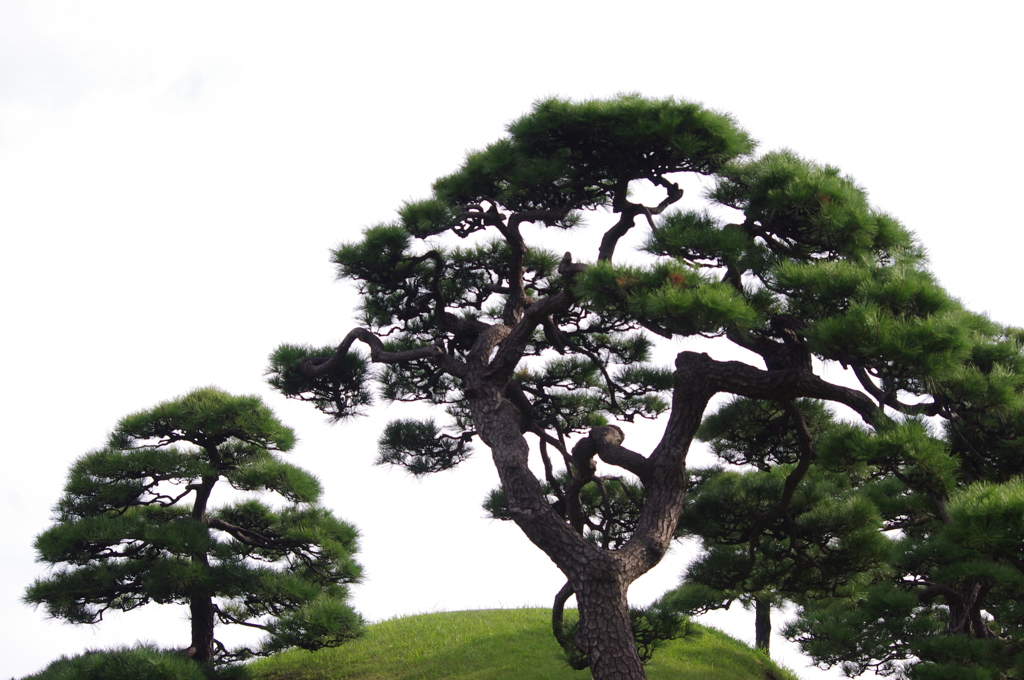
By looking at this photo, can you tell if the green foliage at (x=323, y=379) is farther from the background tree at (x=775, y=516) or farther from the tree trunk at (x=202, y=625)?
the background tree at (x=775, y=516)

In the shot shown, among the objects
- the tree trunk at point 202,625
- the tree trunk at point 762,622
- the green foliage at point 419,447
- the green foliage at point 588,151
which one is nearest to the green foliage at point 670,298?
the green foliage at point 588,151

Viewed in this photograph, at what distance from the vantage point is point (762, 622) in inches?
358

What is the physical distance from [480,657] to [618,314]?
314 cm

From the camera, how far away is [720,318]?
453 centimetres

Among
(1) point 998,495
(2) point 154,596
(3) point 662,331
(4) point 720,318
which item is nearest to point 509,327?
(3) point 662,331

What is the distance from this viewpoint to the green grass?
6691 mm

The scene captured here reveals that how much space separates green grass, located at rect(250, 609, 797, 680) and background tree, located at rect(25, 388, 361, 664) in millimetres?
1020

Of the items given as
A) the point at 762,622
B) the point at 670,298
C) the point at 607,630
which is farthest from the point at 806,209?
the point at 762,622

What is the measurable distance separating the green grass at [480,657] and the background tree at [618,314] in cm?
142

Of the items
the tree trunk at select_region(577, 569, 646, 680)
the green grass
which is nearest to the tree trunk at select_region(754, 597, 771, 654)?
the green grass

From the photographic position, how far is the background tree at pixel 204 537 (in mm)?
5848

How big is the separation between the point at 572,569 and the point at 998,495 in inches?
101

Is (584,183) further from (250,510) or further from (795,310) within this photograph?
(250,510)

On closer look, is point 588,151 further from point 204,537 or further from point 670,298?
point 204,537
